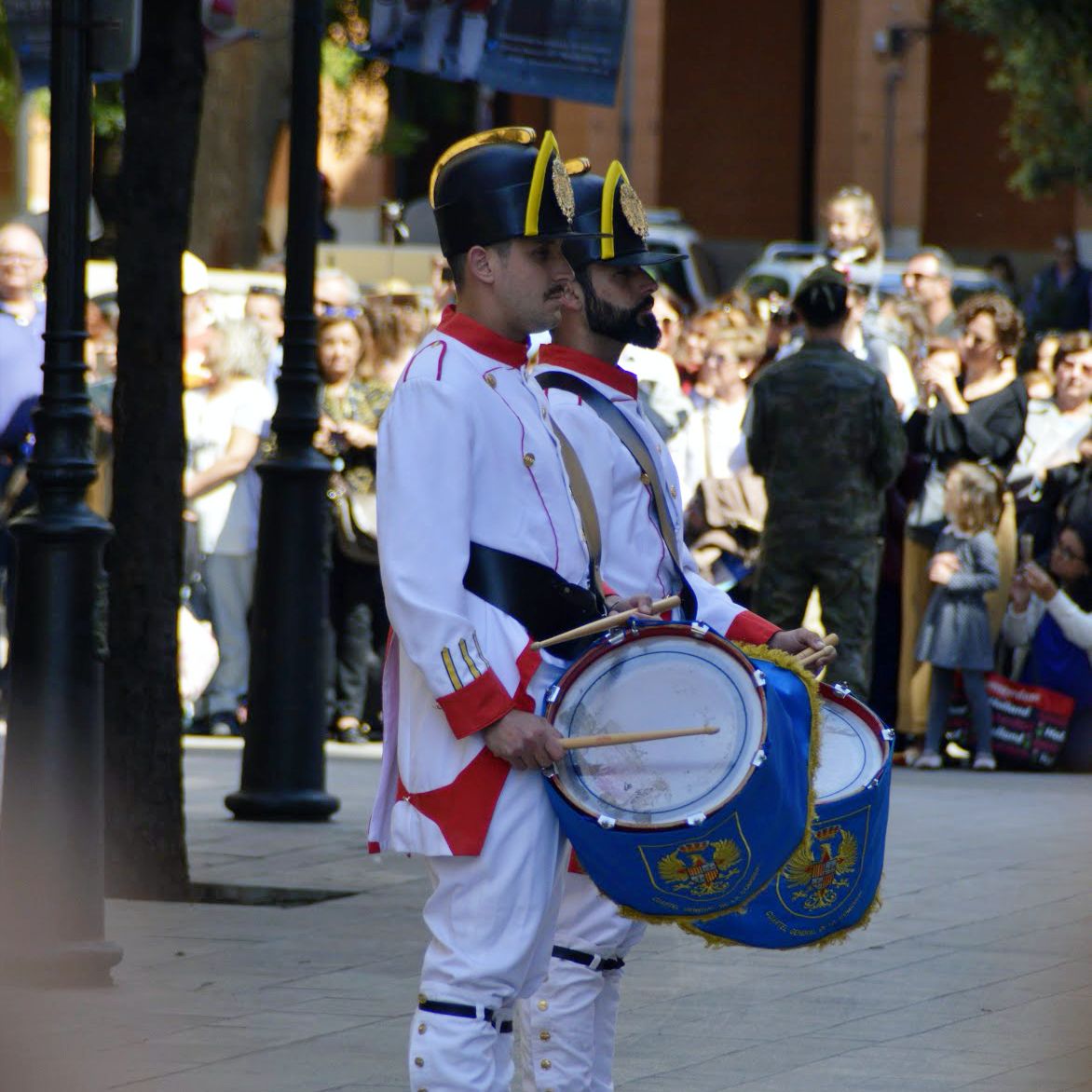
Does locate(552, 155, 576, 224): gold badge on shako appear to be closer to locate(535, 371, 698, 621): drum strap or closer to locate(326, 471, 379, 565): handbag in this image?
locate(535, 371, 698, 621): drum strap

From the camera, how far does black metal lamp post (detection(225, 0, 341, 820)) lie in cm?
920

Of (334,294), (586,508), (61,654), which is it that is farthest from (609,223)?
(334,294)

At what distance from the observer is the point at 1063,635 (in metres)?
11.3

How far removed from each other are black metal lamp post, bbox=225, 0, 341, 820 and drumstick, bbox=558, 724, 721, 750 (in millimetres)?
4728

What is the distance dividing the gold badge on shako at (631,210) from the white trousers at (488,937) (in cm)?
134

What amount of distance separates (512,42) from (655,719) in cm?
531

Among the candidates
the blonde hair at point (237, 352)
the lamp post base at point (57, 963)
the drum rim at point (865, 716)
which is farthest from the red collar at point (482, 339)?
the blonde hair at point (237, 352)

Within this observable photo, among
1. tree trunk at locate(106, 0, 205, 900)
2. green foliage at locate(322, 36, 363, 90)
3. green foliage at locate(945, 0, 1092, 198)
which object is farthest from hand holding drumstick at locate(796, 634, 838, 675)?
green foliage at locate(945, 0, 1092, 198)

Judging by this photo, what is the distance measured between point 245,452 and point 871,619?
327 centimetres

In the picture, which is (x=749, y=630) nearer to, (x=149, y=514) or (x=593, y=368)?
(x=593, y=368)

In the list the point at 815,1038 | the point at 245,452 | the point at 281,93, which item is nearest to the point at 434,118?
the point at 281,93

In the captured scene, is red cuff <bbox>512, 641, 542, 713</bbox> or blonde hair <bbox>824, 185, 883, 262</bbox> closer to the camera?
red cuff <bbox>512, 641, 542, 713</bbox>

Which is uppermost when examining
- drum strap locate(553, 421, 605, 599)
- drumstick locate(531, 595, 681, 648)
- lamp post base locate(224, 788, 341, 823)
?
drum strap locate(553, 421, 605, 599)

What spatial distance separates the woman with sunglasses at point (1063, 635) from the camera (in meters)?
11.3
